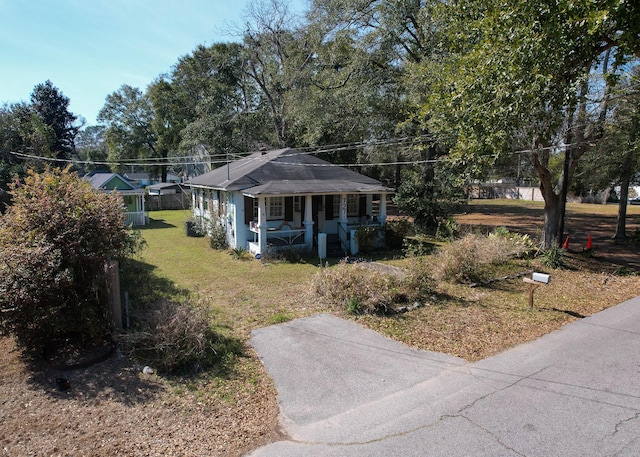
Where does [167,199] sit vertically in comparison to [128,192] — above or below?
below

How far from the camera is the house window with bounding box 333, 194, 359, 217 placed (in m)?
17.1

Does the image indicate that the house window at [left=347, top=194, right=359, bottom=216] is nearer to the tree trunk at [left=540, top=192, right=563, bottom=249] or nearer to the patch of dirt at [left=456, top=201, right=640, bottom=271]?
the patch of dirt at [left=456, top=201, right=640, bottom=271]

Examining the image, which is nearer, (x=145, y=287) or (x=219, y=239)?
(x=145, y=287)

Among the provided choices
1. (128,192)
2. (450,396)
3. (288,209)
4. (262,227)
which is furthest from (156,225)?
(450,396)

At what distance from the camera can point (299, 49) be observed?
27.2 metres

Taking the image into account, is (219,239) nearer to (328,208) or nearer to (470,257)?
(328,208)

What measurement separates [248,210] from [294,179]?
2283 millimetres

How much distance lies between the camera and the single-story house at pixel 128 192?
2317cm

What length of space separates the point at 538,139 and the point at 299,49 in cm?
1902

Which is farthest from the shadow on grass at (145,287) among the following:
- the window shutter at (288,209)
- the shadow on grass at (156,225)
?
the shadow on grass at (156,225)

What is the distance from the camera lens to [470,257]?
11250 millimetres

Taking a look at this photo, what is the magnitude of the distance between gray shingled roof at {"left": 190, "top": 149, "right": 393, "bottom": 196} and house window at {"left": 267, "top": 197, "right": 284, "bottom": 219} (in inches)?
31.6

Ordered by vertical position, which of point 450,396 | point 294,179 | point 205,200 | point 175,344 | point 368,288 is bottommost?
point 450,396

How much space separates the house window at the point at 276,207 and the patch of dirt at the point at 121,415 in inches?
407
